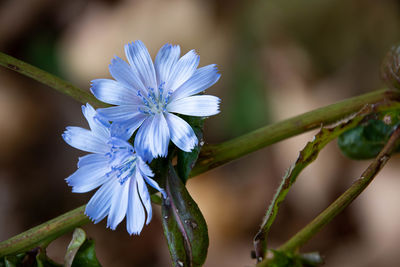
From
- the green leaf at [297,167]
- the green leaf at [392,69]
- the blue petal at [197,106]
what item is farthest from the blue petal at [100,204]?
the green leaf at [392,69]

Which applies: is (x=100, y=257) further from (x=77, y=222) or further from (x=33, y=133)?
(x=77, y=222)

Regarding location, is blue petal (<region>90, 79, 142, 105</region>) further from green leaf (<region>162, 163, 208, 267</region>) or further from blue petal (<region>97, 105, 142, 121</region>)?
green leaf (<region>162, 163, 208, 267</region>)

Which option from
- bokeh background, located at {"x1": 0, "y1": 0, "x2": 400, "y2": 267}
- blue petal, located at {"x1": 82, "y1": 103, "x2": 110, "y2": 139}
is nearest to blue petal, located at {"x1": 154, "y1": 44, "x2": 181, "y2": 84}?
blue petal, located at {"x1": 82, "y1": 103, "x2": 110, "y2": 139}

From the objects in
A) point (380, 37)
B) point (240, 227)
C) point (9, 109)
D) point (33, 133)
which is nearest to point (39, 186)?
point (33, 133)

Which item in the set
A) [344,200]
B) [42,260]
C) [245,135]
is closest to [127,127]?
[245,135]

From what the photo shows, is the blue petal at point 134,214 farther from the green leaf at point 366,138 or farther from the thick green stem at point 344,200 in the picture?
the green leaf at point 366,138

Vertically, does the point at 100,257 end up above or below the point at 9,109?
below
